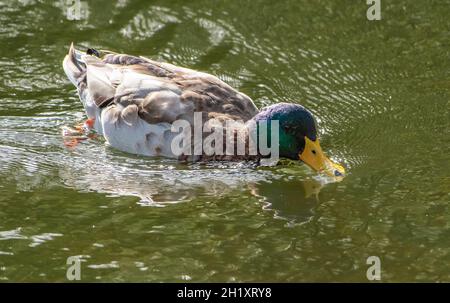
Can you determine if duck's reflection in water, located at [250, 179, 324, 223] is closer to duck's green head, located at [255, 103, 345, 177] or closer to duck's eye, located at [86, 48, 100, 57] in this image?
duck's green head, located at [255, 103, 345, 177]

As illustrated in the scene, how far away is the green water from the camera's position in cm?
773

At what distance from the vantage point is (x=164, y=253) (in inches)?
305

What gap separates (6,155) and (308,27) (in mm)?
4594

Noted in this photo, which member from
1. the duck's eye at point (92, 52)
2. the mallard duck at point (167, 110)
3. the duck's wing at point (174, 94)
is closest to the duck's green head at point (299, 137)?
the mallard duck at point (167, 110)

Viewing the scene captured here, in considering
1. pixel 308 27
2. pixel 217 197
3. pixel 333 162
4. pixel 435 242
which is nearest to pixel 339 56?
pixel 308 27

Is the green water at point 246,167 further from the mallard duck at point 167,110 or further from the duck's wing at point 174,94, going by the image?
the duck's wing at point 174,94

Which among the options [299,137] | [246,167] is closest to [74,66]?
[246,167]

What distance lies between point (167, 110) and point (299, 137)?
1432 millimetres

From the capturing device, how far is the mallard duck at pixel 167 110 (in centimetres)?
966

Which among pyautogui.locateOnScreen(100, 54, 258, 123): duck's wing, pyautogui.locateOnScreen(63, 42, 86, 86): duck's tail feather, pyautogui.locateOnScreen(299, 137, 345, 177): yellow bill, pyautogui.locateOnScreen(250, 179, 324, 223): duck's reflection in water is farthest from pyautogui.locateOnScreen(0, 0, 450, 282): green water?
pyautogui.locateOnScreen(100, 54, 258, 123): duck's wing

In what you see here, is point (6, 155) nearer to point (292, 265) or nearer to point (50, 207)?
point (50, 207)

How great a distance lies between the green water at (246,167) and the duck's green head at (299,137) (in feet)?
0.61

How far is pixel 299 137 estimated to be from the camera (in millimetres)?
9664

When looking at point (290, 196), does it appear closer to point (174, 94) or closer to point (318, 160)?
point (318, 160)
